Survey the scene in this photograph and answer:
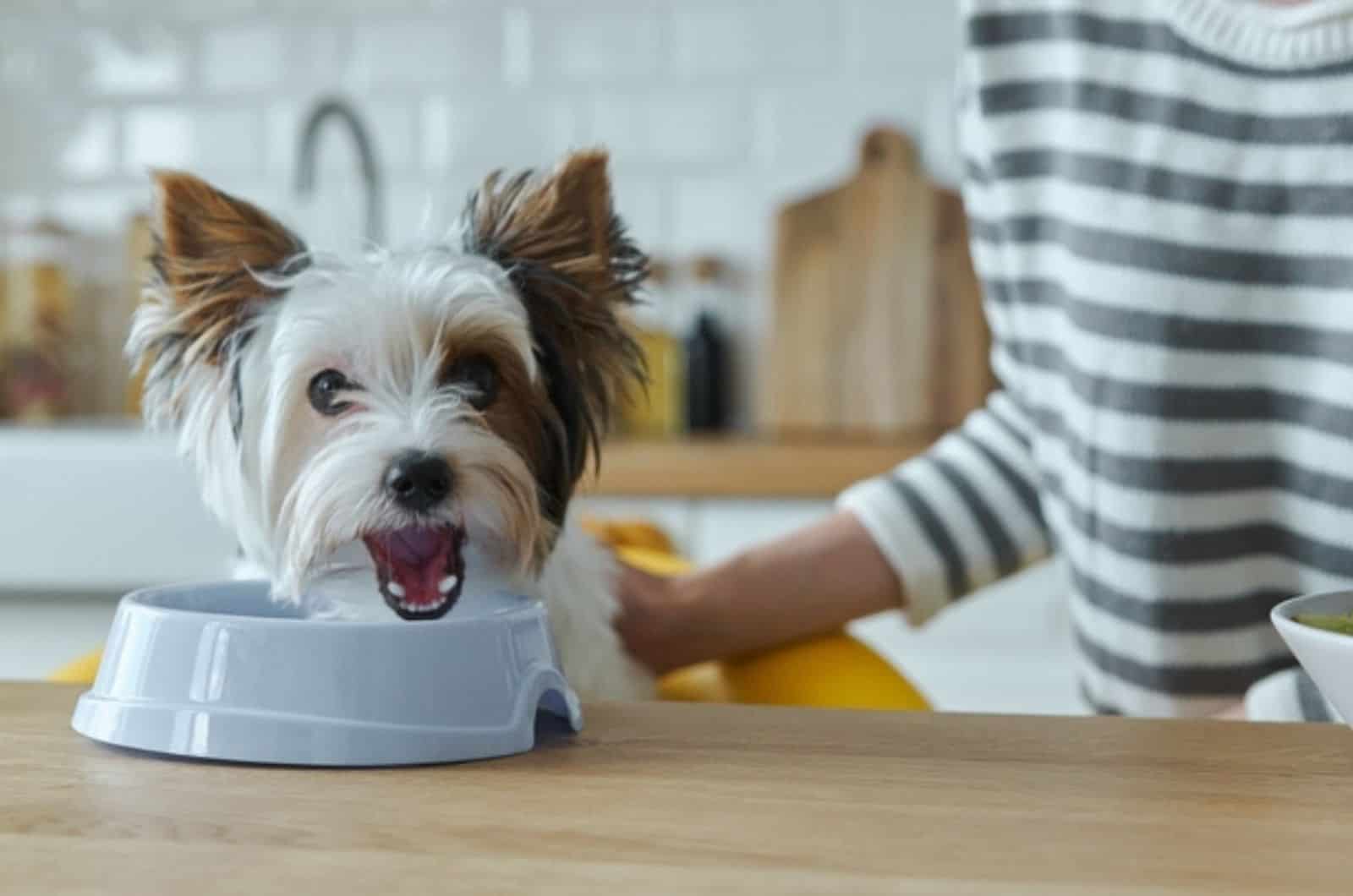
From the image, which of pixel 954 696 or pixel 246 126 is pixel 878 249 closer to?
pixel 954 696

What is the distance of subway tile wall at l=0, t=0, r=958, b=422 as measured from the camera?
279 cm

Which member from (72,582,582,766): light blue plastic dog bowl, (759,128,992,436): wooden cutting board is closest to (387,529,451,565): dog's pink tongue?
(72,582,582,766): light blue plastic dog bowl

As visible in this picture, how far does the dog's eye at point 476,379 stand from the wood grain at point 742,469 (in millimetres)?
1229

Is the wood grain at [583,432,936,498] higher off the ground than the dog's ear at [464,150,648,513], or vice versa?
the dog's ear at [464,150,648,513]

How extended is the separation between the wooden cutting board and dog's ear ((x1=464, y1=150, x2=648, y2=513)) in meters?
Answer: 1.58

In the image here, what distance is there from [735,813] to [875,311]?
6.78 ft

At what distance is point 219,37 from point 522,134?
56 cm

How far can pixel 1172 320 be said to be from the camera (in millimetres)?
1234

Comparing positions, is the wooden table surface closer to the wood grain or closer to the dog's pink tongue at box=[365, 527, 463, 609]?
the dog's pink tongue at box=[365, 527, 463, 609]

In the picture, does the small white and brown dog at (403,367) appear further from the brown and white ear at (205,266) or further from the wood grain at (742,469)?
the wood grain at (742,469)

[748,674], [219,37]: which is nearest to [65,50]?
[219,37]

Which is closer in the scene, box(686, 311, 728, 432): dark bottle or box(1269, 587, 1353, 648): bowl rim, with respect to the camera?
box(1269, 587, 1353, 648): bowl rim

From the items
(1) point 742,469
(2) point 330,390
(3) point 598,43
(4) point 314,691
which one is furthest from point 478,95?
(4) point 314,691

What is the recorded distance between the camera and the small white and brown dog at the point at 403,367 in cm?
96
